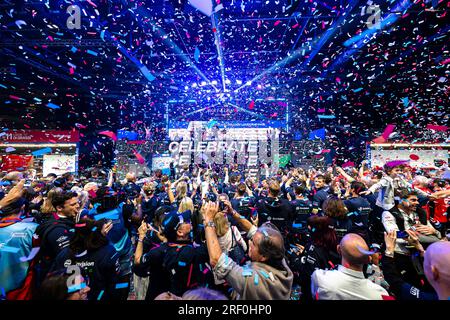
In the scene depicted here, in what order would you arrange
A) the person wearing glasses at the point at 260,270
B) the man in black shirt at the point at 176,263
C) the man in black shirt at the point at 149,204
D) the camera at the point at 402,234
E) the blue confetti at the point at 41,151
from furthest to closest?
the blue confetti at the point at 41,151 → the man in black shirt at the point at 149,204 → the camera at the point at 402,234 → the man in black shirt at the point at 176,263 → the person wearing glasses at the point at 260,270

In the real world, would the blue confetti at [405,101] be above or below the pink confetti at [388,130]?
above

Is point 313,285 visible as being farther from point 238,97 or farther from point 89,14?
point 238,97

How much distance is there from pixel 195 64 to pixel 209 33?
277cm

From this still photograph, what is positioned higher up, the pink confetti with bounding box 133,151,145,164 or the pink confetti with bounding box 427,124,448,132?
the pink confetti with bounding box 427,124,448,132

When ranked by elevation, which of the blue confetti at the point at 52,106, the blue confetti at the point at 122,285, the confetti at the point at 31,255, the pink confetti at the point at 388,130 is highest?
the blue confetti at the point at 52,106

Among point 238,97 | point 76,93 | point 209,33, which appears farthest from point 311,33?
point 76,93

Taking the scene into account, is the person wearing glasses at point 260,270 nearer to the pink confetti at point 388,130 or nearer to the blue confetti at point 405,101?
the blue confetti at point 405,101

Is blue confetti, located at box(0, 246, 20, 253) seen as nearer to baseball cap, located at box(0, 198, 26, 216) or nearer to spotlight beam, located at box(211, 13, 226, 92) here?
baseball cap, located at box(0, 198, 26, 216)

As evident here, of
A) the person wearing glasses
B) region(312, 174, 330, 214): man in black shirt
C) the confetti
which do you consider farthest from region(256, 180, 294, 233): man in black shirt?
the confetti

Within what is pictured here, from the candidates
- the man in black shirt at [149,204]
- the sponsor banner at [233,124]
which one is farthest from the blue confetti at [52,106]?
the man in black shirt at [149,204]

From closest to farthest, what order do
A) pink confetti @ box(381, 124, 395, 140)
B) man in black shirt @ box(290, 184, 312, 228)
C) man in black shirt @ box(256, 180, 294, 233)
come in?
man in black shirt @ box(256, 180, 294, 233) → man in black shirt @ box(290, 184, 312, 228) → pink confetti @ box(381, 124, 395, 140)

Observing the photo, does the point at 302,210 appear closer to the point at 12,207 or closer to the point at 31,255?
the point at 31,255

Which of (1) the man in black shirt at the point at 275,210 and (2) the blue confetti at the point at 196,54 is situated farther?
(2) the blue confetti at the point at 196,54

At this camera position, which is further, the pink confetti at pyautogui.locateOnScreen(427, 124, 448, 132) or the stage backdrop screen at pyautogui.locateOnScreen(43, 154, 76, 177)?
the stage backdrop screen at pyautogui.locateOnScreen(43, 154, 76, 177)
